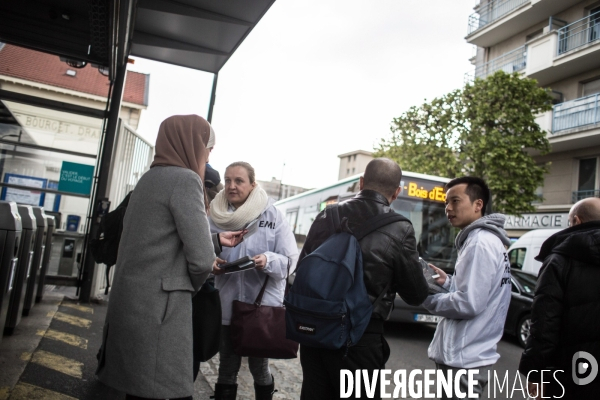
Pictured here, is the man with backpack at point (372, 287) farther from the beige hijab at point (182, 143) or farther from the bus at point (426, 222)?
the bus at point (426, 222)

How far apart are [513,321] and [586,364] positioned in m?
7.81

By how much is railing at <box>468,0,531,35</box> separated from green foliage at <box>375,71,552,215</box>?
9512 mm

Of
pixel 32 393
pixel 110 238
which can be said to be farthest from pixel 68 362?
pixel 110 238

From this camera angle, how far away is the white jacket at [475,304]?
2.86m

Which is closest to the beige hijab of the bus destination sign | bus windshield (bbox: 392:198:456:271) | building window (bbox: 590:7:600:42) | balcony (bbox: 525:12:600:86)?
bus windshield (bbox: 392:198:456:271)

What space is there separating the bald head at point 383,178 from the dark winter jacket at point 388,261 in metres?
0.11

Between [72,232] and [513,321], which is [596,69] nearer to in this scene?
[513,321]

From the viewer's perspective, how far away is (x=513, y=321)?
9.84 metres

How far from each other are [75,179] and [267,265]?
5.83 m

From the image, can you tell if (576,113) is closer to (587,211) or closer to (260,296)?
(587,211)

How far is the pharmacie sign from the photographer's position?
22305 millimetres

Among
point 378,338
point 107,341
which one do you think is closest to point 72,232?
point 107,341

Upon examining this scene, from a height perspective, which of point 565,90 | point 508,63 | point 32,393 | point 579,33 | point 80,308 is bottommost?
point 32,393

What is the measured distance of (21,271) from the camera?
204 inches
